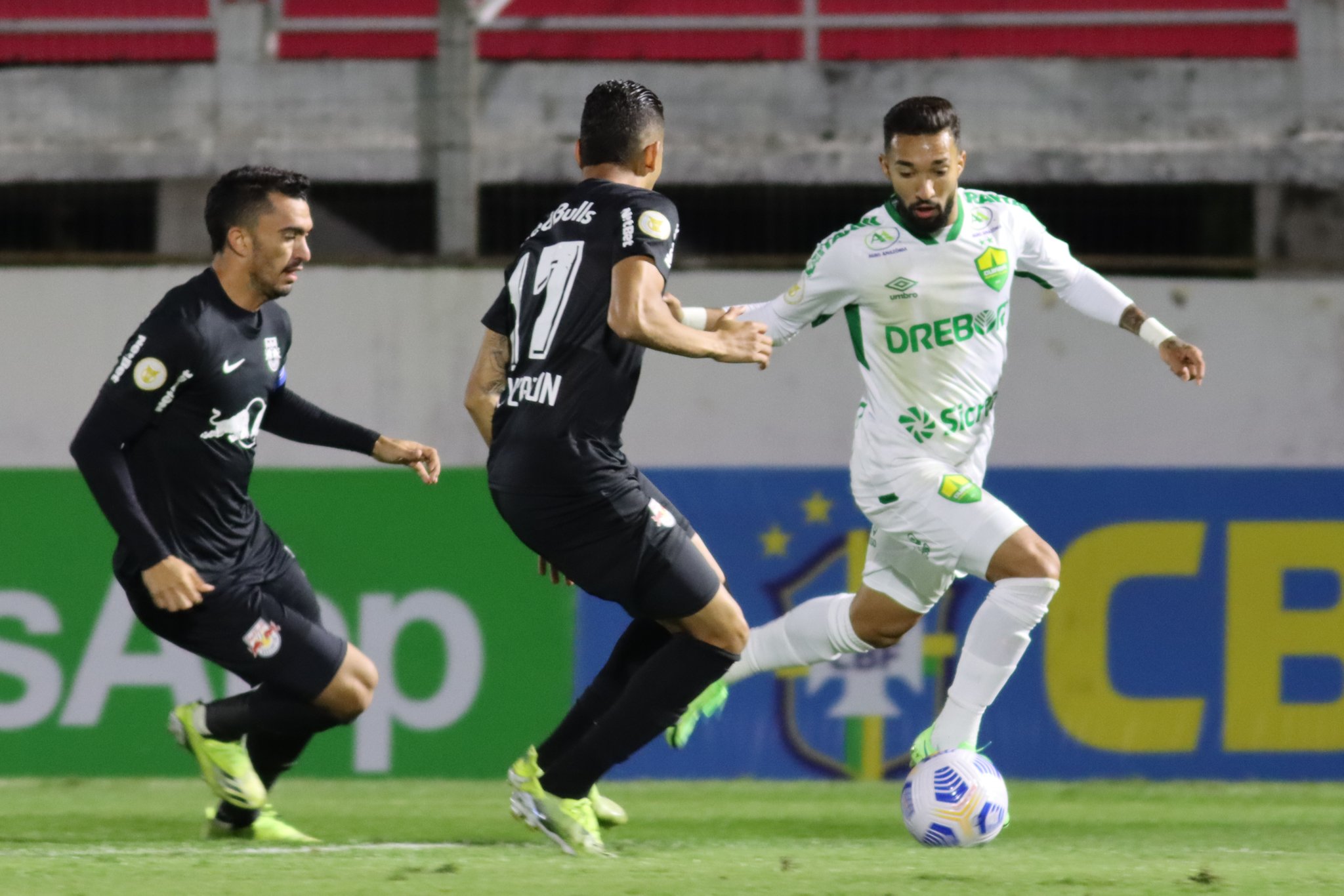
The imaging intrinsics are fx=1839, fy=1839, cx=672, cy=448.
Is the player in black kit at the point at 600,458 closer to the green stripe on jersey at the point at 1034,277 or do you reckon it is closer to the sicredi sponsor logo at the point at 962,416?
the sicredi sponsor logo at the point at 962,416

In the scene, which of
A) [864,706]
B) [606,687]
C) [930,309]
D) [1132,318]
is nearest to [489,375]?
[606,687]

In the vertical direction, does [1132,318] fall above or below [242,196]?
below

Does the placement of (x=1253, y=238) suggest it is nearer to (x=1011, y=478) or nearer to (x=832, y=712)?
(x=1011, y=478)

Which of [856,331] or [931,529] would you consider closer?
[931,529]

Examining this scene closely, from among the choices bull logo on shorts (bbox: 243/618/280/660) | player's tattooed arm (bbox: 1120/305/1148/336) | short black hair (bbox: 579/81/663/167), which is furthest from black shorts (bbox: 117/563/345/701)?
player's tattooed arm (bbox: 1120/305/1148/336)

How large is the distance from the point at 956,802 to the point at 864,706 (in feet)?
8.38

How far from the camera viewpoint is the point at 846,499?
7480mm

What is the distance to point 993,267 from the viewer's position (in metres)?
5.32

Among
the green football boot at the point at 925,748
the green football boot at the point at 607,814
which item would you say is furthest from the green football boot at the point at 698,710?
the green football boot at the point at 925,748

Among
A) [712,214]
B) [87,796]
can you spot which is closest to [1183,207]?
[712,214]

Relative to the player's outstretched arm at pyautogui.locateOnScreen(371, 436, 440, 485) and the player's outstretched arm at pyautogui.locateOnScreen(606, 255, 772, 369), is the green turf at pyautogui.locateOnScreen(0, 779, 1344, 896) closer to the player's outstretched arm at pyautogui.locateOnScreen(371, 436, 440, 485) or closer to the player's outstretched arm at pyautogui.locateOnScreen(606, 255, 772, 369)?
the player's outstretched arm at pyautogui.locateOnScreen(371, 436, 440, 485)

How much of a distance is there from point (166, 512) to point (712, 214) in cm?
578

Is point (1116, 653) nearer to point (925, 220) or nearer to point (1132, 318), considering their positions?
point (1132, 318)

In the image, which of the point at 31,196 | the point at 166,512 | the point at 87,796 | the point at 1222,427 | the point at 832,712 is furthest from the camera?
the point at 31,196
